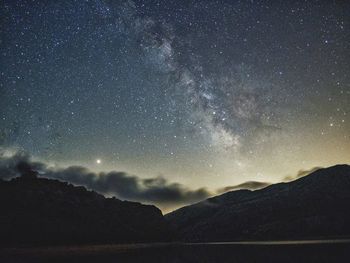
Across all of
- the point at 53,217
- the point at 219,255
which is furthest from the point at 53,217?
the point at 219,255

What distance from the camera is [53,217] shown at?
13800 cm

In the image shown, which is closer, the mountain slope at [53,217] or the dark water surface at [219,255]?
A: the dark water surface at [219,255]

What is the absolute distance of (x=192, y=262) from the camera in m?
41.0

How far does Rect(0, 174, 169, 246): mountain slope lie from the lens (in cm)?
11087

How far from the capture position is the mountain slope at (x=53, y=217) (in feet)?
364

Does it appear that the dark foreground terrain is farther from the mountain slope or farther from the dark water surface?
the dark water surface

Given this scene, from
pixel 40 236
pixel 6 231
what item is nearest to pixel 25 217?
pixel 40 236

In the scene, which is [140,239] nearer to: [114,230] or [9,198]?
[114,230]

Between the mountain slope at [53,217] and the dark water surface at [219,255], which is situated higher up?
the mountain slope at [53,217]

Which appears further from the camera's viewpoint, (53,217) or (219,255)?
(53,217)

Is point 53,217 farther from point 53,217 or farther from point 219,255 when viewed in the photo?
point 219,255

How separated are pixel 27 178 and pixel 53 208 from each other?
2609 cm

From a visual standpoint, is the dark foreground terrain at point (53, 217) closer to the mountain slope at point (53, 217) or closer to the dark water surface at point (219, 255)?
the mountain slope at point (53, 217)

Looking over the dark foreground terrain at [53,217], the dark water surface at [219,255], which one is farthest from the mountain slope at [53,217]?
the dark water surface at [219,255]
